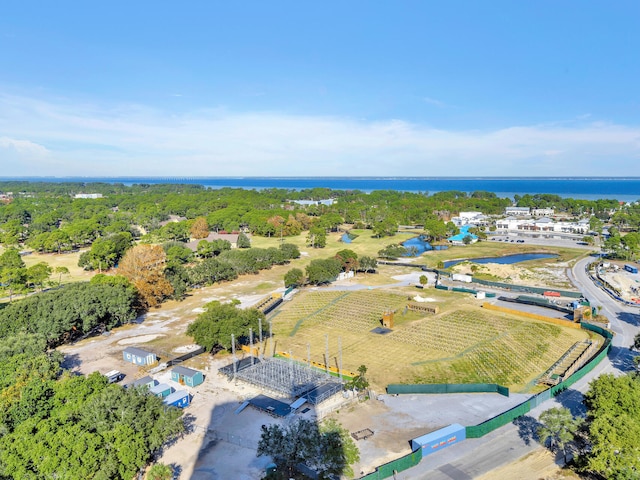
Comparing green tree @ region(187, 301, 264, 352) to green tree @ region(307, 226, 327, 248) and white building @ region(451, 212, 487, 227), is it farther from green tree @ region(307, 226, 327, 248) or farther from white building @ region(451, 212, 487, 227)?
white building @ region(451, 212, 487, 227)

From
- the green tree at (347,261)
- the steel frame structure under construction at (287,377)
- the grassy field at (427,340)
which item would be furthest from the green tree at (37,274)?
the green tree at (347,261)

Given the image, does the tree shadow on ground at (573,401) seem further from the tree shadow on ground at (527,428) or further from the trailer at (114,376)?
the trailer at (114,376)

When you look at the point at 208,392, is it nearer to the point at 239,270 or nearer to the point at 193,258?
the point at 239,270

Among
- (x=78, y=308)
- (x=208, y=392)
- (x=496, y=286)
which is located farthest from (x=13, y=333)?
(x=496, y=286)

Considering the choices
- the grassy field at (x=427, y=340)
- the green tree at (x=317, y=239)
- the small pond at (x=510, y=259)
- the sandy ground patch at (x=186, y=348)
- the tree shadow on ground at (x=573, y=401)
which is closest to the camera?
the tree shadow on ground at (x=573, y=401)

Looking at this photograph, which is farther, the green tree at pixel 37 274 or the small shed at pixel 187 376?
the green tree at pixel 37 274

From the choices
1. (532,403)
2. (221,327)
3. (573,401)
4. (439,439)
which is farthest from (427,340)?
(221,327)

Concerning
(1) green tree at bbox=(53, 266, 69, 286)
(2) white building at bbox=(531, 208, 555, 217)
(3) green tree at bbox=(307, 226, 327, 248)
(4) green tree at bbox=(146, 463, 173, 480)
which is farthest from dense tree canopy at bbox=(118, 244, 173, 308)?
(2) white building at bbox=(531, 208, 555, 217)
